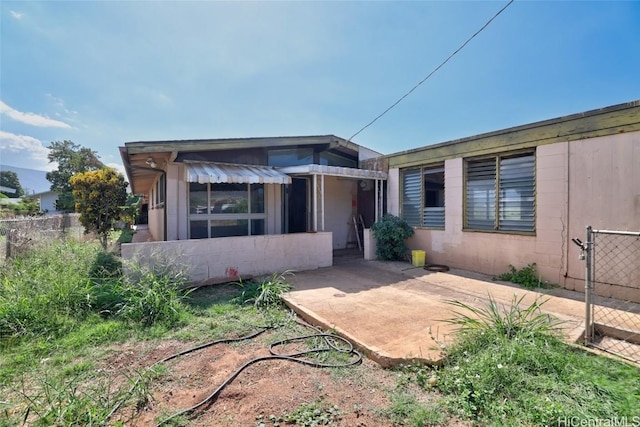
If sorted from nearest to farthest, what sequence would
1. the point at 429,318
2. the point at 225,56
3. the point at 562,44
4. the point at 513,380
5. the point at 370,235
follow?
the point at 513,380
the point at 429,318
the point at 562,44
the point at 225,56
the point at 370,235

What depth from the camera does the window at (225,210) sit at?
8321 millimetres

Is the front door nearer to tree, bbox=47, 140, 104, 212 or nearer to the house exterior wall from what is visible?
the house exterior wall

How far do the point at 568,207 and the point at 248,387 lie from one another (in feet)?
25.3

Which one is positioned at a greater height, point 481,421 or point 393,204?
point 393,204

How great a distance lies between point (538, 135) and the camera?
6945 millimetres

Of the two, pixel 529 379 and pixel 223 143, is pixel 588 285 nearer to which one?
pixel 529 379

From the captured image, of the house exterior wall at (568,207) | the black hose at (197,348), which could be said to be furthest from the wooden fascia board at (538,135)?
the black hose at (197,348)

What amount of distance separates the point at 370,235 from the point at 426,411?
7.84 m

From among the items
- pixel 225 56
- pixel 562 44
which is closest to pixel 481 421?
pixel 562 44

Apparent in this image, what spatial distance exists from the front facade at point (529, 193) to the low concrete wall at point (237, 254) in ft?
12.5

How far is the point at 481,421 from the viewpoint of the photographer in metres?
2.51

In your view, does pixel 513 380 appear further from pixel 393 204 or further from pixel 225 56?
pixel 225 56

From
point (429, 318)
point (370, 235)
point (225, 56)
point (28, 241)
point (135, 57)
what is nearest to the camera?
point (429, 318)

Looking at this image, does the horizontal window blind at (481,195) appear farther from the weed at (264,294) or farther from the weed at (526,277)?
the weed at (264,294)
